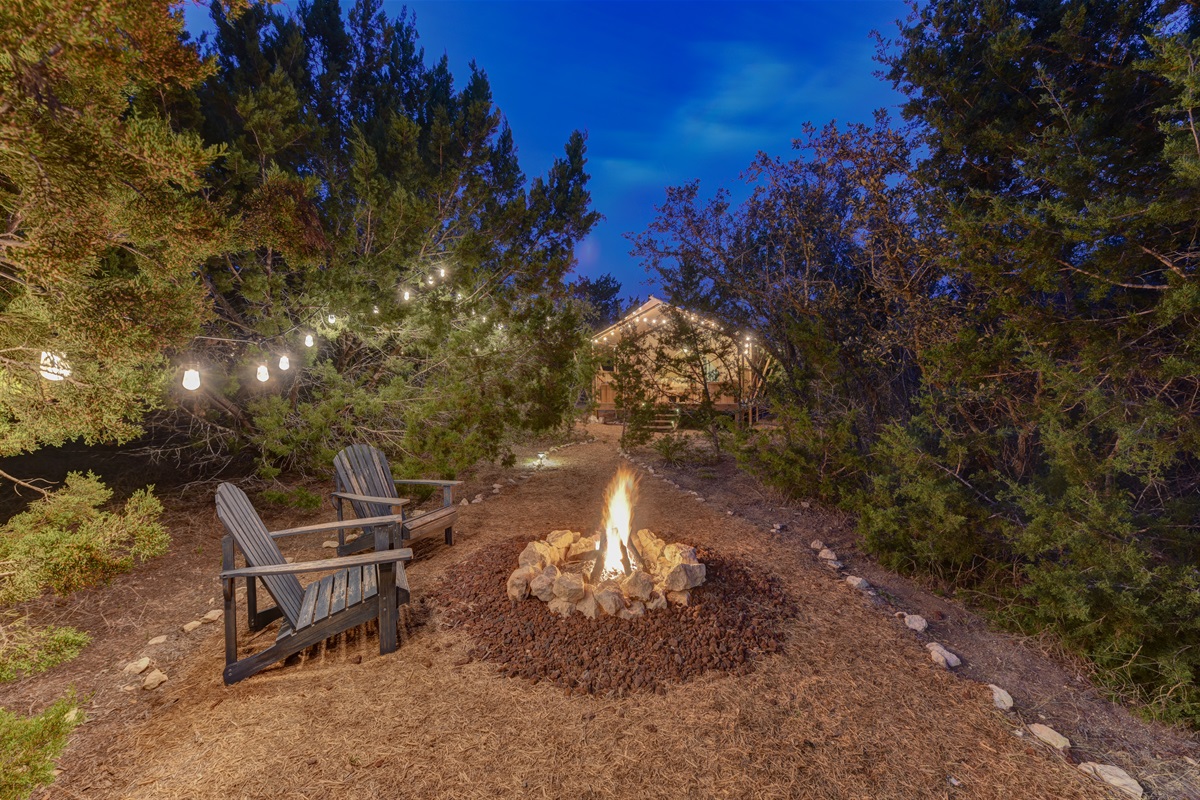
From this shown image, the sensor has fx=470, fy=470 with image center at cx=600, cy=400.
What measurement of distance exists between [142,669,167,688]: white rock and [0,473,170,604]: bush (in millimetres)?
817

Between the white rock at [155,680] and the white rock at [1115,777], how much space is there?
4721mm

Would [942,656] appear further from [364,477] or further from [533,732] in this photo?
→ [364,477]

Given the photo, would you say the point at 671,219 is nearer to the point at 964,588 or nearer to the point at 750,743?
the point at 964,588

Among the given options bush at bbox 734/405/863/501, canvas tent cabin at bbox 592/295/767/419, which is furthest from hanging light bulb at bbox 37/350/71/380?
canvas tent cabin at bbox 592/295/767/419

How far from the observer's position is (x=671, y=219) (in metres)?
6.59

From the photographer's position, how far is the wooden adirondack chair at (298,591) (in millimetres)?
2605

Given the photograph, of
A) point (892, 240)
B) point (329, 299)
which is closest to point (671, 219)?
point (892, 240)

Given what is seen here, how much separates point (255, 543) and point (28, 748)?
6.40 ft

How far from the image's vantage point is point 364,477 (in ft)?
Answer: 15.1

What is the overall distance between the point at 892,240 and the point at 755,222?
7.01ft

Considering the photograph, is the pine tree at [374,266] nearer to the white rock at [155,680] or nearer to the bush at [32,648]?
the white rock at [155,680]

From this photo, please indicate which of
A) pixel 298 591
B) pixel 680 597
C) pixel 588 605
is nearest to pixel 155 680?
pixel 298 591

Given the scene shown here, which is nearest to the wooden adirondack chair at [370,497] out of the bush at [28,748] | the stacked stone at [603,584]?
the stacked stone at [603,584]

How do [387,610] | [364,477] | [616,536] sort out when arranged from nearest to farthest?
[387,610]
[616,536]
[364,477]
